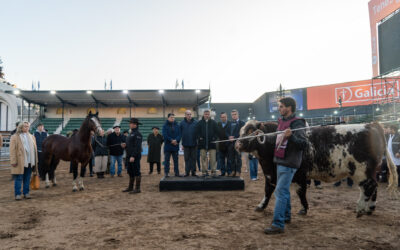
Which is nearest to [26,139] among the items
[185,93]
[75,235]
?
[75,235]

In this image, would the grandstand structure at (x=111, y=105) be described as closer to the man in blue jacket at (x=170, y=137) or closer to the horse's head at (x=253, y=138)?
the man in blue jacket at (x=170, y=137)

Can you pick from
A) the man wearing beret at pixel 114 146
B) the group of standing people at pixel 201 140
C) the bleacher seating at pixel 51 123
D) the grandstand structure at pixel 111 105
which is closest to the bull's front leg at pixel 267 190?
the group of standing people at pixel 201 140

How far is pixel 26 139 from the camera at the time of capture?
620cm

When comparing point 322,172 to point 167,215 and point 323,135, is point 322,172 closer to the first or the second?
point 323,135

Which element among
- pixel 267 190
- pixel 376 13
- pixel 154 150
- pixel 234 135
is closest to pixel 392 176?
pixel 267 190

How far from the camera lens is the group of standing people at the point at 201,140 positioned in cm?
771

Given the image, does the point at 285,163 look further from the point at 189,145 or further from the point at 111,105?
the point at 111,105

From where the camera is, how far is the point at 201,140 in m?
7.71

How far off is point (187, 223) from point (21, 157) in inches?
194

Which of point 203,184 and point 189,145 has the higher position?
point 189,145

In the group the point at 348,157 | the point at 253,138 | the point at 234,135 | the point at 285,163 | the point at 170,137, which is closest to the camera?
the point at 285,163

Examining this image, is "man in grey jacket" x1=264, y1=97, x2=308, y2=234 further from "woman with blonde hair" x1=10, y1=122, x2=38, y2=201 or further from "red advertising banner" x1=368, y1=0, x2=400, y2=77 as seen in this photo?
"red advertising banner" x1=368, y1=0, x2=400, y2=77

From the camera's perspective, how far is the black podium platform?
6.65m

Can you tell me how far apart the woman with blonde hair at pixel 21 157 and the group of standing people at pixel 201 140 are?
12.6 ft
